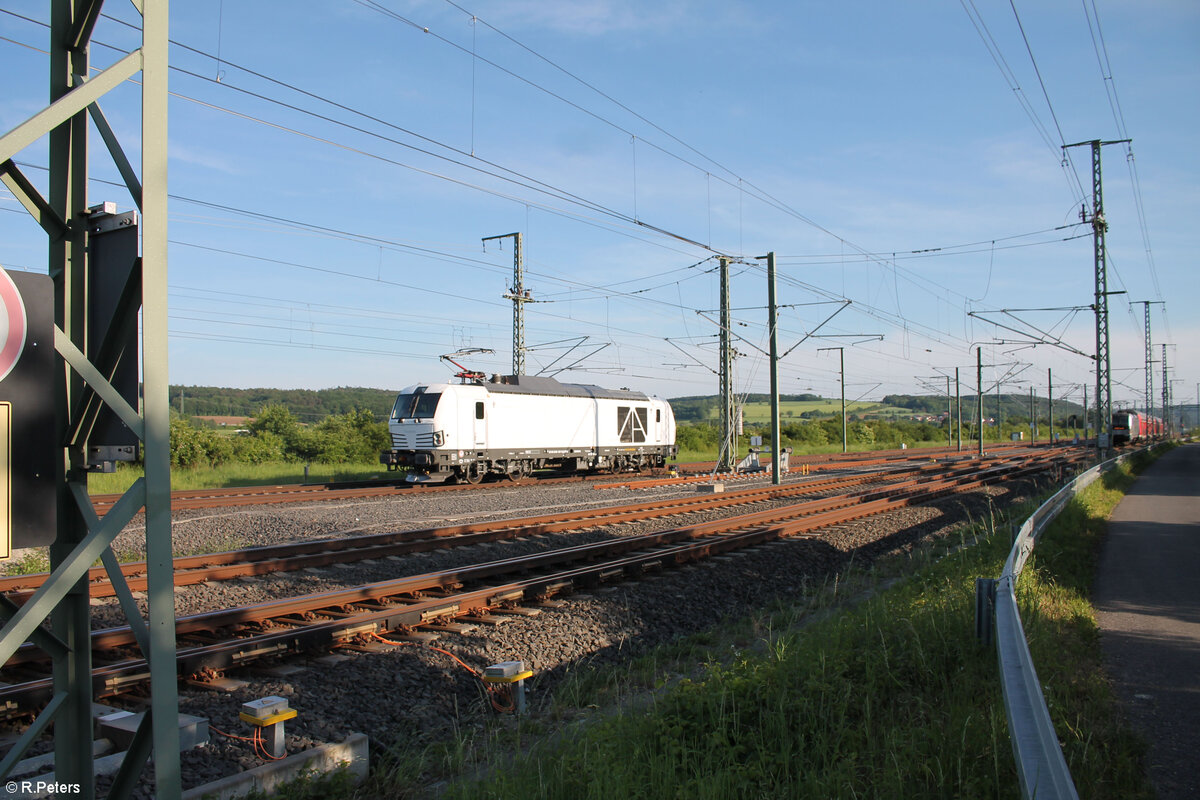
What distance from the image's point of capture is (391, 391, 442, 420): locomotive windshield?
24188mm

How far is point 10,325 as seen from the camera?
Answer: 2615 millimetres

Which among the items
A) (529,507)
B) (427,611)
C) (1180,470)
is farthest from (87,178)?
(1180,470)

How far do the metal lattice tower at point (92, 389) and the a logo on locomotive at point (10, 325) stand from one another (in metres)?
0.10

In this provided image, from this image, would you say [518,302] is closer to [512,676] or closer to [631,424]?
[631,424]

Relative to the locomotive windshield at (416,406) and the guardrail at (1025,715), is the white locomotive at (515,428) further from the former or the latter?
the guardrail at (1025,715)

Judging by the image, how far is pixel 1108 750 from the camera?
14.6 feet

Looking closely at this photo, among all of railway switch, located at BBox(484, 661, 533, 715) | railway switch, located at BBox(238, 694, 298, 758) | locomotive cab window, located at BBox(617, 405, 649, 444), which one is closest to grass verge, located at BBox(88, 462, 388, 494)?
locomotive cab window, located at BBox(617, 405, 649, 444)

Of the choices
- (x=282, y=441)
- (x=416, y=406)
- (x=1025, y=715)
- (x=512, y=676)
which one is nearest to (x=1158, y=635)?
(x=1025, y=715)

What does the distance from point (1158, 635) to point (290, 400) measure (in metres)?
64.4

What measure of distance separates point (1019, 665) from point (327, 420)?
125 feet

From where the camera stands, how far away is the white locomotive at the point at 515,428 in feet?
79.8

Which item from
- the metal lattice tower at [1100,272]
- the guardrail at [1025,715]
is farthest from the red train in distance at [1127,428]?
the guardrail at [1025,715]

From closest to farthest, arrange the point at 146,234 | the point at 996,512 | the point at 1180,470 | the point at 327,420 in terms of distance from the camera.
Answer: the point at 146,234
the point at 996,512
the point at 1180,470
the point at 327,420

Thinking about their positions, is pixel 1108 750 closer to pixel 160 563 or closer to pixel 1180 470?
pixel 160 563
